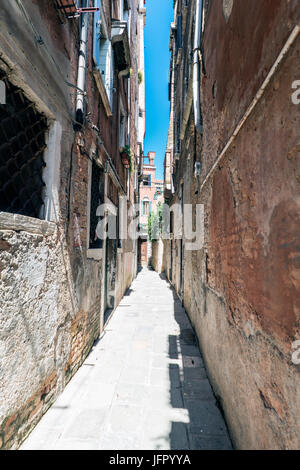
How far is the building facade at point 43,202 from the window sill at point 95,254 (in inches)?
2.0

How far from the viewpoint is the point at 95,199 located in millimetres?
4340

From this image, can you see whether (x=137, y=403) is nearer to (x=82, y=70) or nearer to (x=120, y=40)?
(x=82, y=70)

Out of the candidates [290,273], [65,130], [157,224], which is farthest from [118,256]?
[157,224]

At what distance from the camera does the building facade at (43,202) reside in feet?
5.79

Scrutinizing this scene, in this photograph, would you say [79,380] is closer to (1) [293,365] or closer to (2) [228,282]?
(2) [228,282]

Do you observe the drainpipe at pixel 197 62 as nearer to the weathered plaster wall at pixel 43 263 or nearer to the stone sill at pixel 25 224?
the weathered plaster wall at pixel 43 263

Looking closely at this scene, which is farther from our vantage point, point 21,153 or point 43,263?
point 43,263

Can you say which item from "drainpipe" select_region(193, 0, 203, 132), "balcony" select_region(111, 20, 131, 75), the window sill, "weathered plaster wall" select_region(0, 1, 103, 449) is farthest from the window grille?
"balcony" select_region(111, 20, 131, 75)

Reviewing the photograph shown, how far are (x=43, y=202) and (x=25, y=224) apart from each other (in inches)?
21.8

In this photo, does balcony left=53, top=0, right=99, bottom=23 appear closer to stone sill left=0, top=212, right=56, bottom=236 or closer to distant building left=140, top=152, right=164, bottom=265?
stone sill left=0, top=212, right=56, bottom=236

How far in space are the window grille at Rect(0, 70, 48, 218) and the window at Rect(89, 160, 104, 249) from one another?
1.72 m

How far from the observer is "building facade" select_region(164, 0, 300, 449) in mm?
1083

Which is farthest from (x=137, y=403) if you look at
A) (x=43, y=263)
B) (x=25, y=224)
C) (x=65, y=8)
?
(x=65, y=8)

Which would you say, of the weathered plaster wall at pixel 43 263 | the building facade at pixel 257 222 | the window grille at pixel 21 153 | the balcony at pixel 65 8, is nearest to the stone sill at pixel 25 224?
the weathered plaster wall at pixel 43 263
